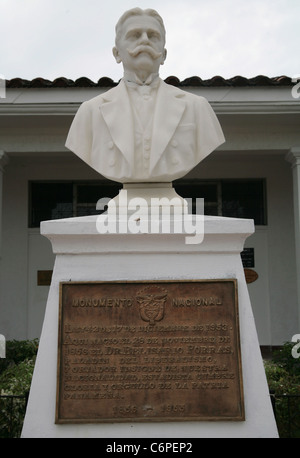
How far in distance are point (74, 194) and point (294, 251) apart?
3741 millimetres

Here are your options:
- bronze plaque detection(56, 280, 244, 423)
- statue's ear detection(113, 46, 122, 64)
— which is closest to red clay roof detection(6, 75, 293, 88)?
statue's ear detection(113, 46, 122, 64)

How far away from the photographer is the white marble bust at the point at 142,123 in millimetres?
3693

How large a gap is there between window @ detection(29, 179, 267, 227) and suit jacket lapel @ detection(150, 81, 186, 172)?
16.4ft

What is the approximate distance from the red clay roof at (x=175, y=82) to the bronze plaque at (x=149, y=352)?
4606 mm

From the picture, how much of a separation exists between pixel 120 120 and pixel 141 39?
0.58 metres

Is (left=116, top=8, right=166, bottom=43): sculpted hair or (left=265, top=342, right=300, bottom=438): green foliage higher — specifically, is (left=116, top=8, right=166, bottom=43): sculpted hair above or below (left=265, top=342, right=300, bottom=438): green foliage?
above

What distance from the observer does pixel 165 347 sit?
10.5 ft

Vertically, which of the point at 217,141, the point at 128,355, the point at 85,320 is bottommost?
the point at 128,355

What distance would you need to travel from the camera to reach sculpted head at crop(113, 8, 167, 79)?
12.3 ft

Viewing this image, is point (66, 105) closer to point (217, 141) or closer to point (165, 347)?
point (217, 141)

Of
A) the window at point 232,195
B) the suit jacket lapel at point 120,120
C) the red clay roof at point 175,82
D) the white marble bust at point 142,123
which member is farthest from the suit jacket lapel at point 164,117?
the window at point 232,195

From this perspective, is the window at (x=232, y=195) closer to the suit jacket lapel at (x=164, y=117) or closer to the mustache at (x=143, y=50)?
the suit jacket lapel at (x=164, y=117)

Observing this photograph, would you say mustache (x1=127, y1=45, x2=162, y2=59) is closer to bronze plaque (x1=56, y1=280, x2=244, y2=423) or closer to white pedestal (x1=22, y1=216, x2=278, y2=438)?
white pedestal (x1=22, y1=216, x2=278, y2=438)

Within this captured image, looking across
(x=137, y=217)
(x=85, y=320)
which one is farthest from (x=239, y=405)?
(x=137, y=217)
